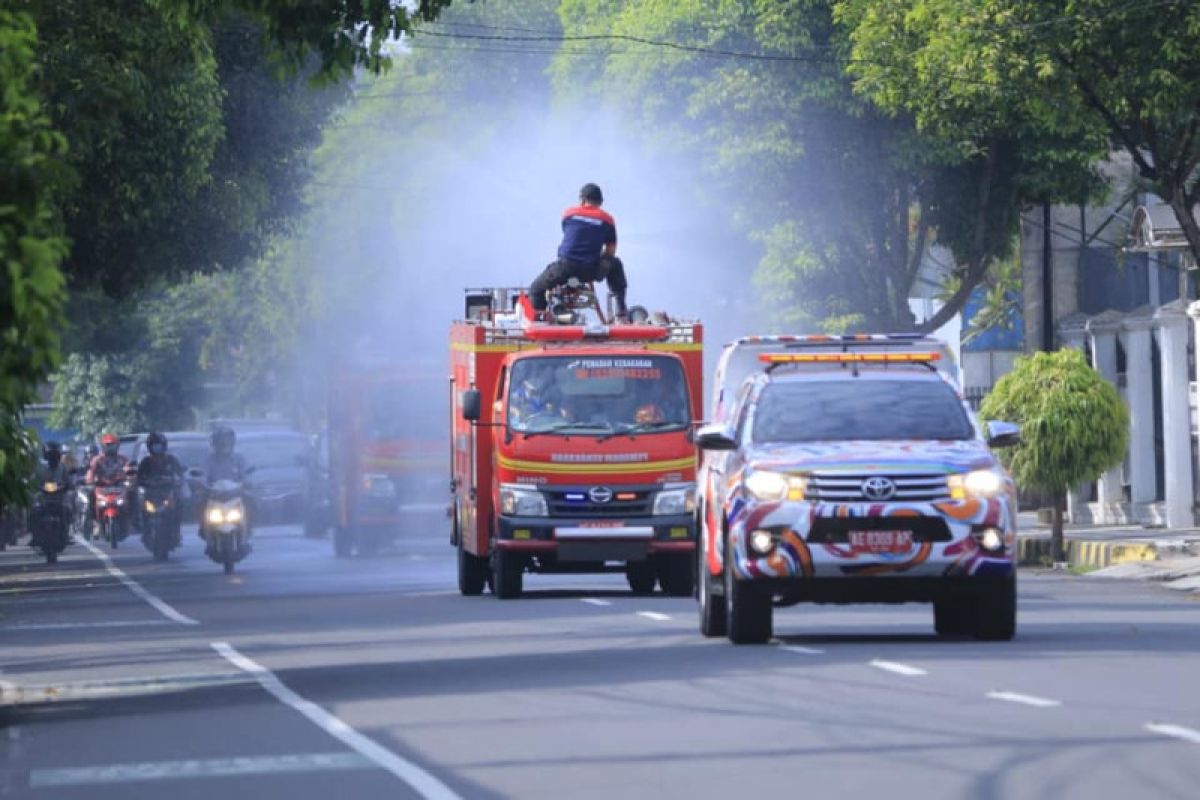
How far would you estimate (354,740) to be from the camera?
45.6 feet

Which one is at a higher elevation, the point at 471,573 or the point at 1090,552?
the point at 1090,552

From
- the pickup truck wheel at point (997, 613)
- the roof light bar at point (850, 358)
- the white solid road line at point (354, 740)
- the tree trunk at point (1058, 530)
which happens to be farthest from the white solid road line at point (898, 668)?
the tree trunk at point (1058, 530)

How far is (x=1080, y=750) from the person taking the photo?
12422 millimetres

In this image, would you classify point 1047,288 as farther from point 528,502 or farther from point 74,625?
point 74,625

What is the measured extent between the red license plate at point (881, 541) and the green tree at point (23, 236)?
8237mm

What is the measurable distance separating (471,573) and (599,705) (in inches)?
527

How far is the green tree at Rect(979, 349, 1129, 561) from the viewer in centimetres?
3559

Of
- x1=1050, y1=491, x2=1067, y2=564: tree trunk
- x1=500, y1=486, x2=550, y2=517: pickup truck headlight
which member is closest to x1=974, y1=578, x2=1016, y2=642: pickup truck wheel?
x1=500, y1=486, x2=550, y2=517: pickup truck headlight

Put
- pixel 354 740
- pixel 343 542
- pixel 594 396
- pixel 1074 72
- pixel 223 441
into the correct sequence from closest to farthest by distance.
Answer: pixel 354 740
pixel 594 396
pixel 1074 72
pixel 223 441
pixel 343 542

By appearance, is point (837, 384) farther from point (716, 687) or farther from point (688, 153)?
point (688, 153)

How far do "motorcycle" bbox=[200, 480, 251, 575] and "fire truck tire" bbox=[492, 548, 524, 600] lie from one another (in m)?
9.92

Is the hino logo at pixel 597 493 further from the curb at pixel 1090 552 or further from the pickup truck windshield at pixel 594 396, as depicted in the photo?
the curb at pixel 1090 552

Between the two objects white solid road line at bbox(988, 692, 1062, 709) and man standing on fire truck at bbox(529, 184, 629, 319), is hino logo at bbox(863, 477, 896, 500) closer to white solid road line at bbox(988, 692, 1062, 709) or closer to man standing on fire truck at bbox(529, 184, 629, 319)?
white solid road line at bbox(988, 692, 1062, 709)

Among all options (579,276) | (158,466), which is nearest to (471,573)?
(579,276)
